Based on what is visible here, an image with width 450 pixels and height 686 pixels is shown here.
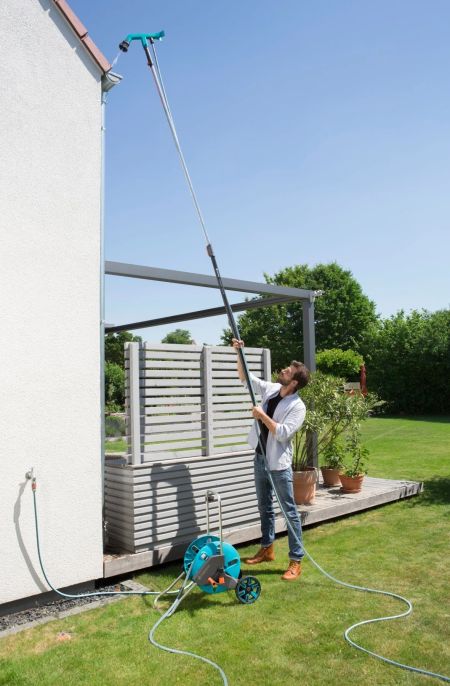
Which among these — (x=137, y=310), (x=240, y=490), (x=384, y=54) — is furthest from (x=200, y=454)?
(x=137, y=310)

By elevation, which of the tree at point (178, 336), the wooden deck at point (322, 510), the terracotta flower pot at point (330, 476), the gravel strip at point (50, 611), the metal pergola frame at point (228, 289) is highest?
the tree at point (178, 336)

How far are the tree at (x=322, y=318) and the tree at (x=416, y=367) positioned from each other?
8.65 m

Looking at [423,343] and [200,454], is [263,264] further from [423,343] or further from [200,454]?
[200,454]

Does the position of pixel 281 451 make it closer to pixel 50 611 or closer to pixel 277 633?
pixel 277 633

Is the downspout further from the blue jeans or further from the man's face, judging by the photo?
the man's face

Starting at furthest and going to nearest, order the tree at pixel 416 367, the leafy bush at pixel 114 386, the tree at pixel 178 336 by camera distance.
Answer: the tree at pixel 178 336 → the tree at pixel 416 367 → the leafy bush at pixel 114 386

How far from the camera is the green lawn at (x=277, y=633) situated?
8.87ft

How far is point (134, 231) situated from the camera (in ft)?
28.1

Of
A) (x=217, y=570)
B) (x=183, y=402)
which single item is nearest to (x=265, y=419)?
(x=183, y=402)

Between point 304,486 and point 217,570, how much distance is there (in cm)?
251

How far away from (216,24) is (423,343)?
57.5ft

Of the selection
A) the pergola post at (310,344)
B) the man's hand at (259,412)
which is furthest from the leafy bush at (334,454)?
the man's hand at (259,412)

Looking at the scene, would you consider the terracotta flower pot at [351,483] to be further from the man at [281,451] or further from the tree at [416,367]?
the tree at [416,367]

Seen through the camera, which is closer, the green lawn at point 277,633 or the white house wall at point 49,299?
the green lawn at point 277,633
